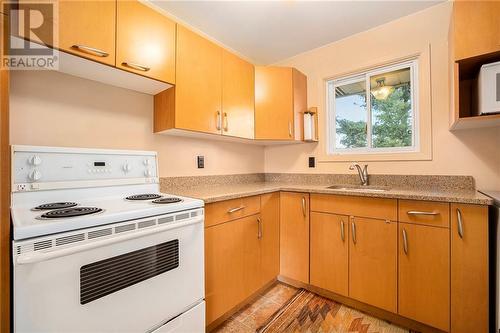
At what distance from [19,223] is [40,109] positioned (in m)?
0.83

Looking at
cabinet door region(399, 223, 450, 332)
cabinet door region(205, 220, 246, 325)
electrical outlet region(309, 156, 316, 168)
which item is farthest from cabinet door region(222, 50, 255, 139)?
cabinet door region(399, 223, 450, 332)

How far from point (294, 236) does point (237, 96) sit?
135cm

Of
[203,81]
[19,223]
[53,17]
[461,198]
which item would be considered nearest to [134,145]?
[203,81]

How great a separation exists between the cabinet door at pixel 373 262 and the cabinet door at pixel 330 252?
1.9 inches

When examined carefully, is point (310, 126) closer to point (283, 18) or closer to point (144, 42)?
point (283, 18)

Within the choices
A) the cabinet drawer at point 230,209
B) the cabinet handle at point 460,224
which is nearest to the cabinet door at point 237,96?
the cabinet drawer at point 230,209

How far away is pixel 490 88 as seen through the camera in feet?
4.46

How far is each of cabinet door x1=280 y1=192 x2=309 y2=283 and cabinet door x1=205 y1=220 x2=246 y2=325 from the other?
52 cm

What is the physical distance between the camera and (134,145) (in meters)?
1.69

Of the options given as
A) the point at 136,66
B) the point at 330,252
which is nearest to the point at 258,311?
the point at 330,252

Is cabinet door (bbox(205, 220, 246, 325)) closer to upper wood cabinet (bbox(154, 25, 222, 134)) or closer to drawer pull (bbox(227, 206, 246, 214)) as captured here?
drawer pull (bbox(227, 206, 246, 214))

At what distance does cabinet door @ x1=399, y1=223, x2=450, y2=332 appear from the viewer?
1392 millimetres

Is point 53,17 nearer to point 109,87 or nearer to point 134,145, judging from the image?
point 109,87

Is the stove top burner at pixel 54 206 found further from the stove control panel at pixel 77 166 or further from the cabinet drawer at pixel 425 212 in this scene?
the cabinet drawer at pixel 425 212
